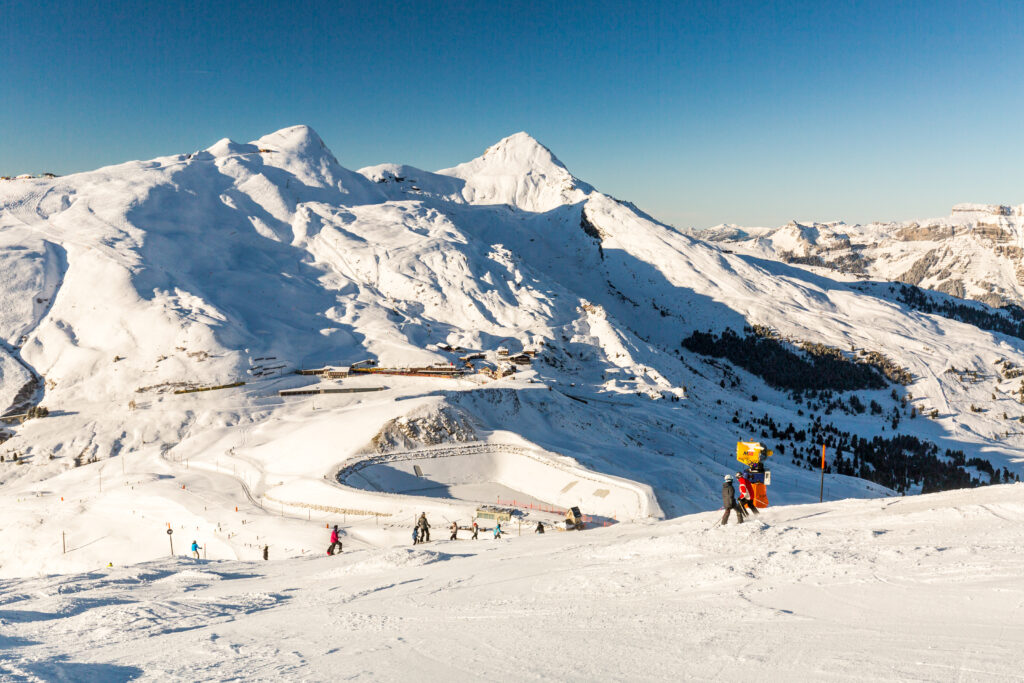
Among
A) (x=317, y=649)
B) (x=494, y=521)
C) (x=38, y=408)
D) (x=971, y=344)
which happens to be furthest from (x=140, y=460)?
(x=971, y=344)

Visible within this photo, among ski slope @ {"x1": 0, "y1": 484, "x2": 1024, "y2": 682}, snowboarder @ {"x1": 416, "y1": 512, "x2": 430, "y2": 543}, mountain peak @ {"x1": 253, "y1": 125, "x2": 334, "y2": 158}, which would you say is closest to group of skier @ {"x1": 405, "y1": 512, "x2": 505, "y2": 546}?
snowboarder @ {"x1": 416, "y1": 512, "x2": 430, "y2": 543}

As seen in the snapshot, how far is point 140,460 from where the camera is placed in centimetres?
4572

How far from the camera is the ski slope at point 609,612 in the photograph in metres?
7.55

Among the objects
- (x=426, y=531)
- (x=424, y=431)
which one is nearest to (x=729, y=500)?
(x=426, y=531)

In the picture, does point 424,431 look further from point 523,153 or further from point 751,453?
point 523,153

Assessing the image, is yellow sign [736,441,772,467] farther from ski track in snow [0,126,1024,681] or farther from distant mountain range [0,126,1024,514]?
distant mountain range [0,126,1024,514]

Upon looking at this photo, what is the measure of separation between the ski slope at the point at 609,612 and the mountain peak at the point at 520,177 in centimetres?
13590

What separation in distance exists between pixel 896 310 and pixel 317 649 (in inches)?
5132

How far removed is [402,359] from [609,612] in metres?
58.7

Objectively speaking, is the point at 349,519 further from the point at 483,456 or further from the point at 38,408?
the point at 38,408

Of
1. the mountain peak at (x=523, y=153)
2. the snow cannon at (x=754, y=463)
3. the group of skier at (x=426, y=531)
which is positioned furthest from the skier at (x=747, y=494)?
the mountain peak at (x=523, y=153)

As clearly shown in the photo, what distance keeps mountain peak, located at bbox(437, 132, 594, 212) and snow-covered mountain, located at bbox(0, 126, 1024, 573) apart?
14701 millimetres

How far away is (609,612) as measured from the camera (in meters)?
10.1

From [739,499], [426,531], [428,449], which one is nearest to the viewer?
[739,499]
